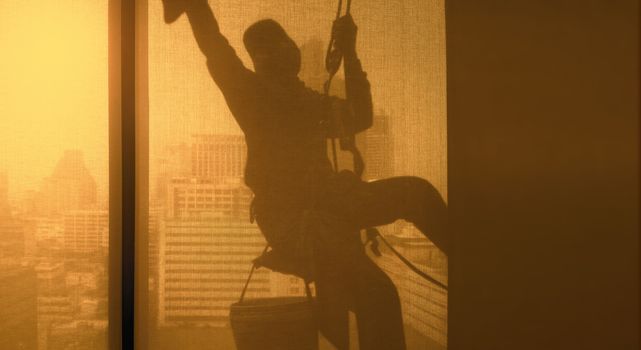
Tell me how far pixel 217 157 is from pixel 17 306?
656mm

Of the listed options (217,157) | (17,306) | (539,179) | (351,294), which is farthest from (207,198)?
(539,179)

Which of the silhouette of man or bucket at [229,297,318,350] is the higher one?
the silhouette of man

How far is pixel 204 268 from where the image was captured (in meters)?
1.18

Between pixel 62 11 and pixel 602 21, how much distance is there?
4.29ft

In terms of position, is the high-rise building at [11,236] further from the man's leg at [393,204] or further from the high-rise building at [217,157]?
the man's leg at [393,204]

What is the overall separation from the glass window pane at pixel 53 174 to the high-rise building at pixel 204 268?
0.17m

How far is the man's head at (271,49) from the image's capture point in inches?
46.4

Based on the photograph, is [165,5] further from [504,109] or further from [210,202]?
[504,109]

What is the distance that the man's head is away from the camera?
1.18 m

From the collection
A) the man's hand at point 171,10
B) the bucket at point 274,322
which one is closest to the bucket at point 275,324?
the bucket at point 274,322

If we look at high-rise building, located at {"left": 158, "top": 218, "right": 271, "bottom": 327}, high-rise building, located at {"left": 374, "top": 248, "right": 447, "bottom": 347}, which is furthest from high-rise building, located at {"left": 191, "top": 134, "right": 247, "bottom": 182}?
high-rise building, located at {"left": 374, "top": 248, "right": 447, "bottom": 347}

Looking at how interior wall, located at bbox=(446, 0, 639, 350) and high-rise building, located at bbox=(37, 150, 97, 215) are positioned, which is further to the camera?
high-rise building, located at bbox=(37, 150, 97, 215)

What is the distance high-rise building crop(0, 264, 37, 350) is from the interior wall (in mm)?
1120

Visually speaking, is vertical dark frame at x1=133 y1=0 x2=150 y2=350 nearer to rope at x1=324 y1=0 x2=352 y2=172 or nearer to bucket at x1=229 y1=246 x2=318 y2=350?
bucket at x1=229 y1=246 x2=318 y2=350
